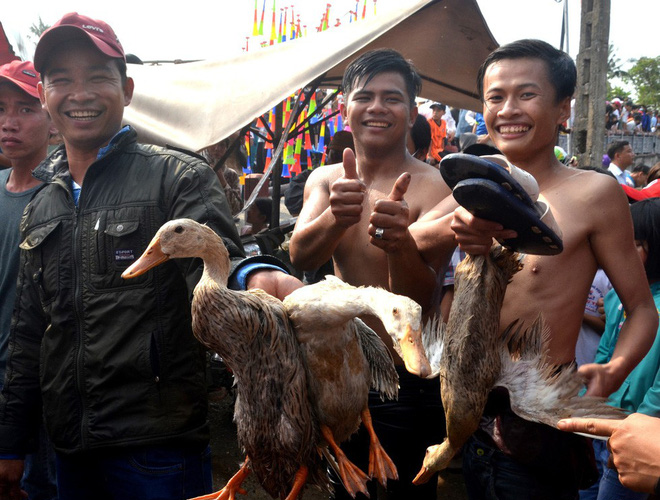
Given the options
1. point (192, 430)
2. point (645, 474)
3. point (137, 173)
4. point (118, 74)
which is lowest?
point (192, 430)

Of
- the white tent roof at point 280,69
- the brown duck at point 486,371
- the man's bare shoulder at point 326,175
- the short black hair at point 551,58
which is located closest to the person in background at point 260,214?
the white tent roof at point 280,69

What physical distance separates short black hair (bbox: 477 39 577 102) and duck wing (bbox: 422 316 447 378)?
0.96 meters

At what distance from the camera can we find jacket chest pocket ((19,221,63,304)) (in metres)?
2.12

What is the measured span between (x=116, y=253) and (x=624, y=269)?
70.6 inches

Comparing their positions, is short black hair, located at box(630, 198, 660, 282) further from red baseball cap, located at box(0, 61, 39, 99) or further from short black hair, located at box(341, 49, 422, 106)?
red baseball cap, located at box(0, 61, 39, 99)

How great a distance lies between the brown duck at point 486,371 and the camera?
161cm

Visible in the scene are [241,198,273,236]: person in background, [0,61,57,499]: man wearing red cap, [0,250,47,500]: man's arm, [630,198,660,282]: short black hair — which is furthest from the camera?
[241,198,273,236]: person in background

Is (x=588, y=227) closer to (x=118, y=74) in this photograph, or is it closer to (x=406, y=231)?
(x=406, y=231)

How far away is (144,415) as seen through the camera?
A: 203 cm

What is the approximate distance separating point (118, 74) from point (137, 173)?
47 cm

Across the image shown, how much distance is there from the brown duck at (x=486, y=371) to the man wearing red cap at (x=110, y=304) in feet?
2.57

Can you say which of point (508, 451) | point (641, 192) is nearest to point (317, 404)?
point (508, 451)

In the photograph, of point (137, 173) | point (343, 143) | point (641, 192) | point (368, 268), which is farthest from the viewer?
point (343, 143)

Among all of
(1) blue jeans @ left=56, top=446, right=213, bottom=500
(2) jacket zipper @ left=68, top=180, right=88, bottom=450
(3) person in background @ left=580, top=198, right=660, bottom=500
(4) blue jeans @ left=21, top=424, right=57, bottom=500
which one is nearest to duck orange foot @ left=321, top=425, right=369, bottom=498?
(1) blue jeans @ left=56, top=446, right=213, bottom=500
